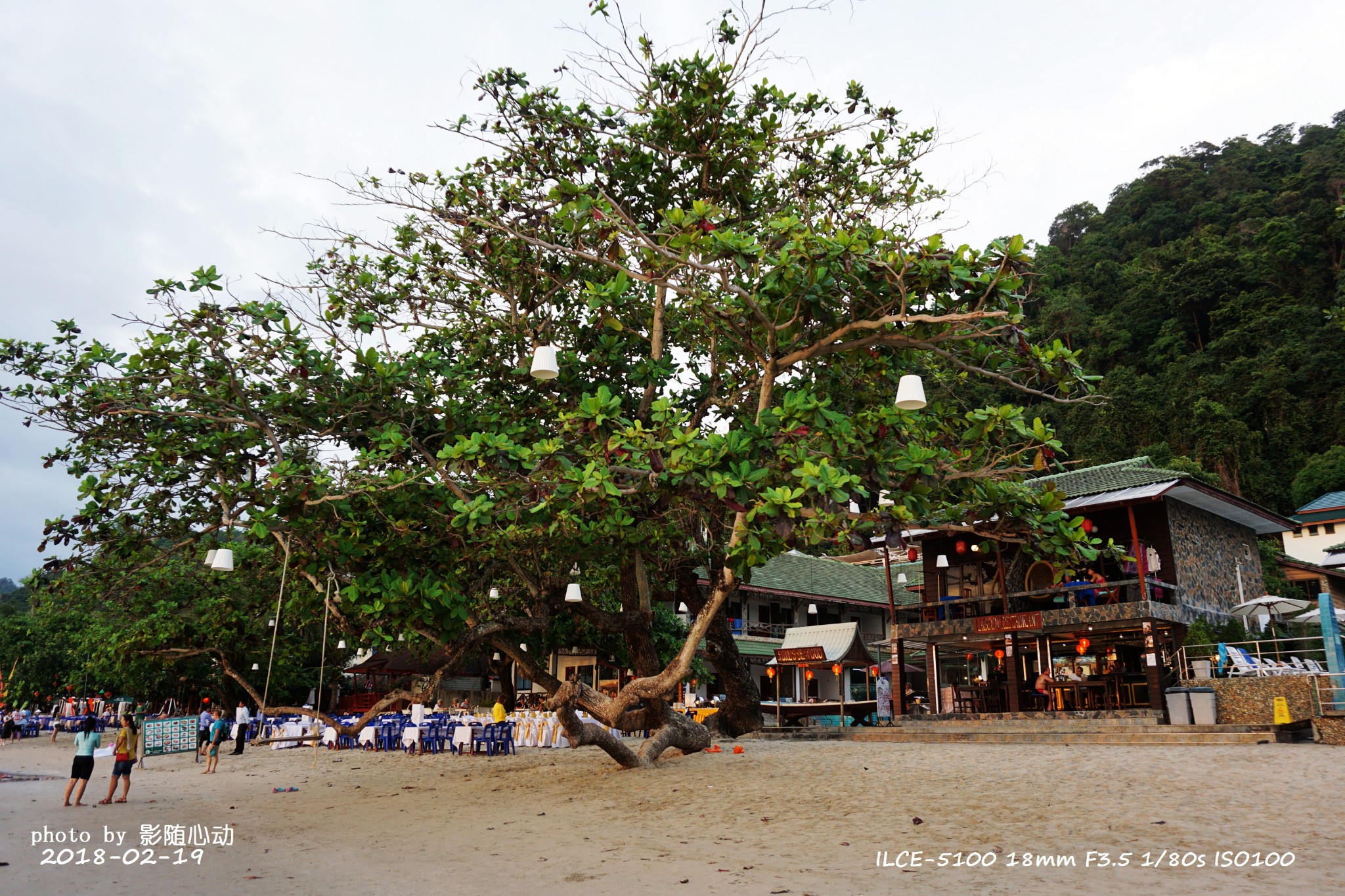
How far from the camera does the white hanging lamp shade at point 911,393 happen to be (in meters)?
6.81

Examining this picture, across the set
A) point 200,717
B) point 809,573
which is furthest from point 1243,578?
point 200,717

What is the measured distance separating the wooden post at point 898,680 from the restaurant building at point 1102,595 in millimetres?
44

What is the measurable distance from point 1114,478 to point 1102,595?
10.8 ft

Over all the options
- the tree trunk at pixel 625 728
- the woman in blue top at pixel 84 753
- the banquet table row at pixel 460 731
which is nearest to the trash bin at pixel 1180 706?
the tree trunk at pixel 625 728

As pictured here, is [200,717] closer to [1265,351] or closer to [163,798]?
[163,798]

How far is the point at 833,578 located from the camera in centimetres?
3378

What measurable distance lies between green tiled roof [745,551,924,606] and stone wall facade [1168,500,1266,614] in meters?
9.84

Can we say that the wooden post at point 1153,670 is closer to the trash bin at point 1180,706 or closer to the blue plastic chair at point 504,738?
the trash bin at point 1180,706

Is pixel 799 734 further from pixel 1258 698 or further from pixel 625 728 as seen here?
pixel 1258 698

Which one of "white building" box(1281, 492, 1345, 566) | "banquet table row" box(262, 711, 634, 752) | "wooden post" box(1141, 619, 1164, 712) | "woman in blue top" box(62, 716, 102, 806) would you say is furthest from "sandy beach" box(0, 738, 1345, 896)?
"white building" box(1281, 492, 1345, 566)

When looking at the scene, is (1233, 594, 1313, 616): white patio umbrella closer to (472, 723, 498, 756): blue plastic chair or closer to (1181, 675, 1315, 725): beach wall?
(1181, 675, 1315, 725): beach wall

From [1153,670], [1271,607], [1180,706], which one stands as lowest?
[1180,706]

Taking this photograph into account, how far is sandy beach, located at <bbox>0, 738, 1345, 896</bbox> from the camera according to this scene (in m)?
5.51

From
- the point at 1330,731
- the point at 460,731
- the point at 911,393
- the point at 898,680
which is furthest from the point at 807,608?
the point at 911,393
